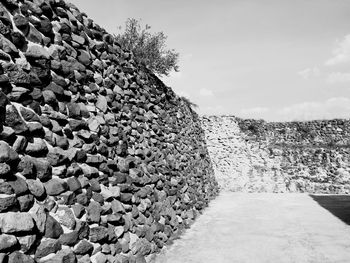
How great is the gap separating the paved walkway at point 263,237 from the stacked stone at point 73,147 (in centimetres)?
74

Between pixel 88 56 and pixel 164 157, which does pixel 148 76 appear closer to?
pixel 164 157

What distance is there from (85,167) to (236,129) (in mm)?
16129

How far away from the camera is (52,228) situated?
3.70 m

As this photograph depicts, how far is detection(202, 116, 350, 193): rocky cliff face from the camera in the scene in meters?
17.4

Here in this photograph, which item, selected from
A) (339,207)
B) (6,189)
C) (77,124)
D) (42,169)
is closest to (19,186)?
(6,189)

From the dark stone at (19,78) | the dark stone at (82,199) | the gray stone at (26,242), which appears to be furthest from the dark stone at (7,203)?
the dark stone at (19,78)

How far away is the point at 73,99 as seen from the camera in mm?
4832

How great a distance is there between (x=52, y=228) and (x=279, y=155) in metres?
16.3

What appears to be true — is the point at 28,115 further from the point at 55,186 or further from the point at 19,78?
the point at 55,186

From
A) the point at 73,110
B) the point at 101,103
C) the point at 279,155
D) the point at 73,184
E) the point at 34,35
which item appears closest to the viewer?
the point at 34,35

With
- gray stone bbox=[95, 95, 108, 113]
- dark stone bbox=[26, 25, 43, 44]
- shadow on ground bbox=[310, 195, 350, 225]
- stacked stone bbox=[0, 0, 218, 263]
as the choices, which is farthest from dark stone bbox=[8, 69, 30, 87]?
shadow on ground bbox=[310, 195, 350, 225]

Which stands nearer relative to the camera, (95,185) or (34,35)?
(34,35)

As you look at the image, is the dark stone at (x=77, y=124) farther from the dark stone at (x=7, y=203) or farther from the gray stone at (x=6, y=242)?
the gray stone at (x=6, y=242)

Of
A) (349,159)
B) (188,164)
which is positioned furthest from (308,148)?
(188,164)
